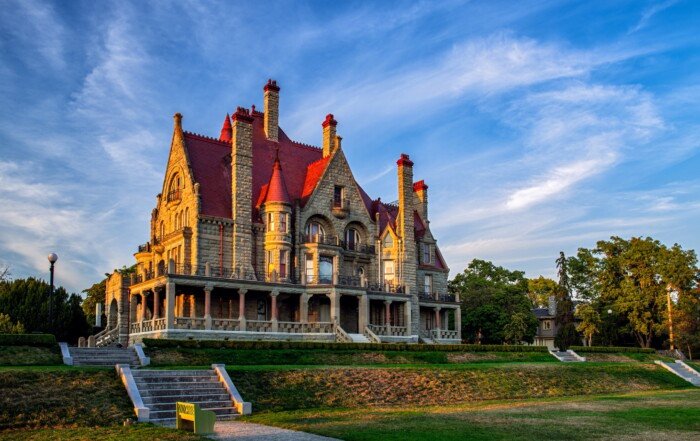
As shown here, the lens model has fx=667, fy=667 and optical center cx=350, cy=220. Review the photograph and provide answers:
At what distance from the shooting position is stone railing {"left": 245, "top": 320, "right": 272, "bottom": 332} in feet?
140

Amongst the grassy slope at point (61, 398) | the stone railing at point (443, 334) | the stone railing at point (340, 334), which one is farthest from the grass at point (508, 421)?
the stone railing at point (443, 334)

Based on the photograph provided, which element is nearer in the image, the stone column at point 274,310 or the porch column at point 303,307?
the stone column at point 274,310

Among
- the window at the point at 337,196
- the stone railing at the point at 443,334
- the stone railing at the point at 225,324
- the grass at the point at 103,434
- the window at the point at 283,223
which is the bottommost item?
the grass at the point at 103,434

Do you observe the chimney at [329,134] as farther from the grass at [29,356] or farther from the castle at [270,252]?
the grass at [29,356]

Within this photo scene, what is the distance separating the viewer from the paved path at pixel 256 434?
15.4 meters

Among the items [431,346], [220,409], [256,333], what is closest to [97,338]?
[256,333]

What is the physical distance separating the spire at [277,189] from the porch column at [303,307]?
6.63 m

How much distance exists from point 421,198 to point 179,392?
41.1 meters

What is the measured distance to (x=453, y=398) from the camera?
2512 centimetres

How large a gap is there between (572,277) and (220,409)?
6569 centimetres

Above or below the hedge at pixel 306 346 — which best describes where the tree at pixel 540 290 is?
above

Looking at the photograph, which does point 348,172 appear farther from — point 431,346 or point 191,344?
point 191,344

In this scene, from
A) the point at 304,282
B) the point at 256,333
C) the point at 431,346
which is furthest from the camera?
the point at 304,282

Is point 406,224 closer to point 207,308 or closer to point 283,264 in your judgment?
point 283,264
